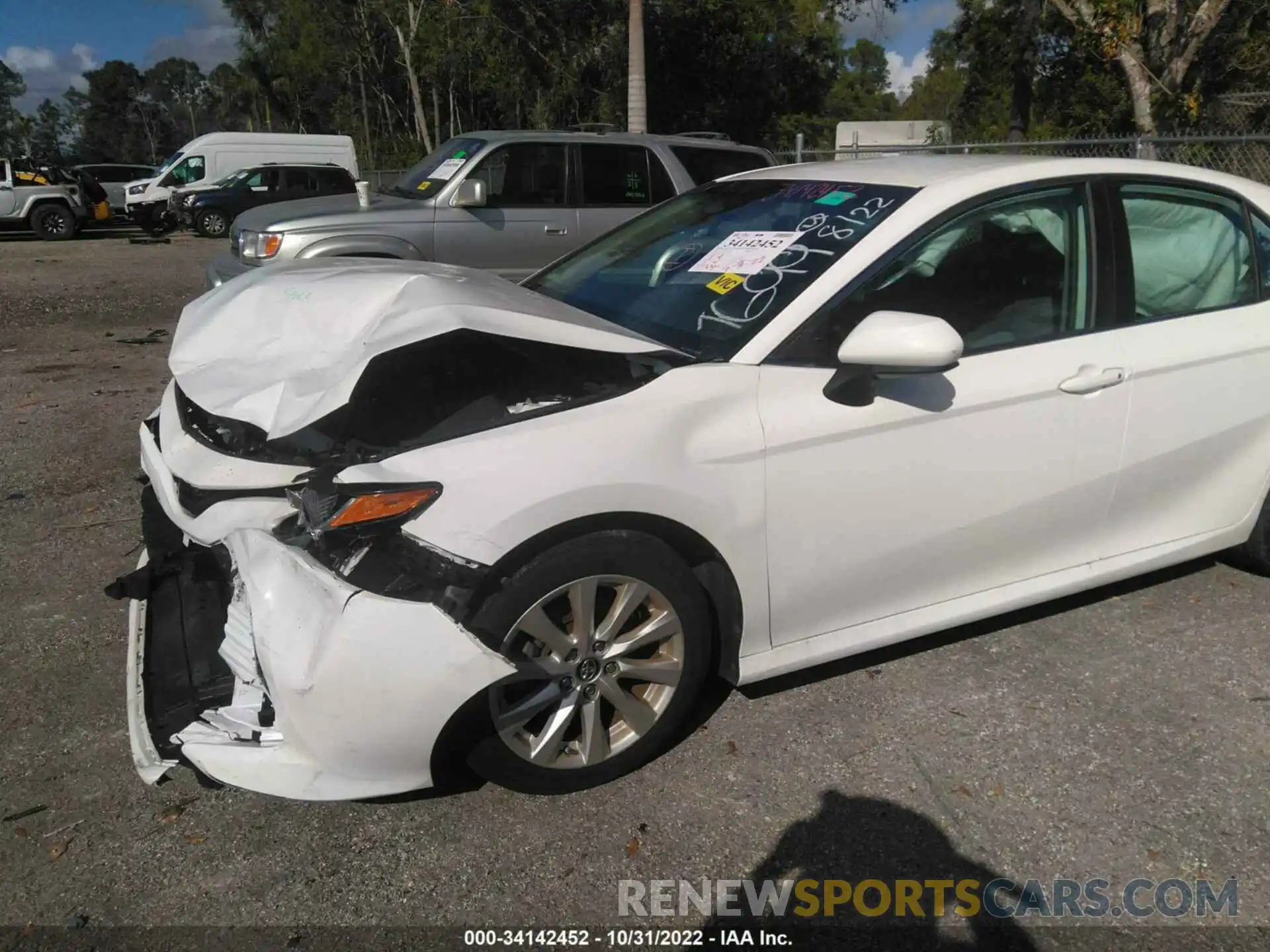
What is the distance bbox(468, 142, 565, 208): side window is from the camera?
8344mm

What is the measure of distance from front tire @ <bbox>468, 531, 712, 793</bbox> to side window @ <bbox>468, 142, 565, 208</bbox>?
6.36 meters

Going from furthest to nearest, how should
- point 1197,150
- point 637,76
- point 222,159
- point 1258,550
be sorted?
point 222,159
point 637,76
point 1197,150
point 1258,550

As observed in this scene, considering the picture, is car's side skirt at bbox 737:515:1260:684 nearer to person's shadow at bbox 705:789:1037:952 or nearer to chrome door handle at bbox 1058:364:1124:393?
person's shadow at bbox 705:789:1037:952

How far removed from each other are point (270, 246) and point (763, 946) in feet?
22.2

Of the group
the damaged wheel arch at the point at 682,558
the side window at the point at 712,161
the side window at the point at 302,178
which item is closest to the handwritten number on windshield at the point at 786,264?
the damaged wheel arch at the point at 682,558

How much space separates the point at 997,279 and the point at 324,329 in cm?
210

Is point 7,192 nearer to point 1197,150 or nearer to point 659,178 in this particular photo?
point 659,178

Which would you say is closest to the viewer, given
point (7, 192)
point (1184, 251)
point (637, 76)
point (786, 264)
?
point (786, 264)

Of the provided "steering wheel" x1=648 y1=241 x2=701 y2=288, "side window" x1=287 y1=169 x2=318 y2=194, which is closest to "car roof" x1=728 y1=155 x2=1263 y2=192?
"steering wheel" x1=648 y1=241 x2=701 y2=288

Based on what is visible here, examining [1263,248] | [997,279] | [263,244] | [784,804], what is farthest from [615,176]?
[784,804]

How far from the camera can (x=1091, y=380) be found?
10.2 ft

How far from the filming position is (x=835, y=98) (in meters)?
76.1

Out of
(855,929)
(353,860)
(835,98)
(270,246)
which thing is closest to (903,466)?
(855,929)

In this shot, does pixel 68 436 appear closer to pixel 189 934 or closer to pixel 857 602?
pixel 189 934
